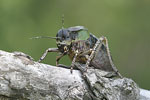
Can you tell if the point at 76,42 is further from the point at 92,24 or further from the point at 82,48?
the point at 92,24

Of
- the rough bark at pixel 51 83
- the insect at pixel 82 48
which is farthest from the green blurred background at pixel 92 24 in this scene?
the rough bark at pixel 51 83

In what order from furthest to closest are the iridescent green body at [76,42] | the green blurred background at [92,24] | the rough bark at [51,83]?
the green blurred background at [92,24] < the iridescent green body at [76,42] < the rough bark at [51,83]

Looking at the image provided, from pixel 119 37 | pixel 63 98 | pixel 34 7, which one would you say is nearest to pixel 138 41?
pixel 119 37

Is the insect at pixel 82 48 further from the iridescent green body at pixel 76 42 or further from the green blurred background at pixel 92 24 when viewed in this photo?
the green blurred background at pixel 92 24

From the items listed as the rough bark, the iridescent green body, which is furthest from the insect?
the rough bark

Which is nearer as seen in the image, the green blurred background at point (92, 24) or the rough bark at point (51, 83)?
the rough bark at point (51, 83)

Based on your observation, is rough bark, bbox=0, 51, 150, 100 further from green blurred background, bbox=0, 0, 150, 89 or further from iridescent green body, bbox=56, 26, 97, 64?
green blurred background, bbox=0, 0, 150, 89
